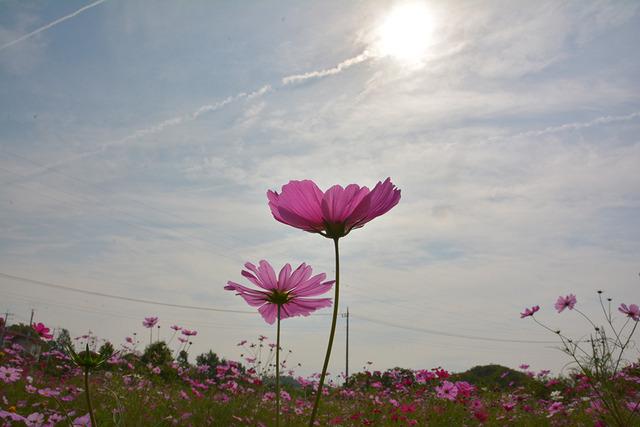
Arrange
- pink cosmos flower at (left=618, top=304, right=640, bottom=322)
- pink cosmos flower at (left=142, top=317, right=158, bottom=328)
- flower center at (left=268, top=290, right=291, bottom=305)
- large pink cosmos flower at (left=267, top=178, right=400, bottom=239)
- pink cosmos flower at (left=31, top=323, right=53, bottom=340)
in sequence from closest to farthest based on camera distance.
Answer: large pink cosmos flower at (left=267, top=178, right=400, bottom=239), flower center at (left=268, top=290, right=291, bottom=305), pink cosmos flower at (left=31, top=323, right=53, bottom=340), pink cosmos flower at (left=618, top=304, right=640, bottom=322), pink cosmos flower at (left=142, top=317, right=158, bottom=328)

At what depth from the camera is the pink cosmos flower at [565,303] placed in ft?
14.4

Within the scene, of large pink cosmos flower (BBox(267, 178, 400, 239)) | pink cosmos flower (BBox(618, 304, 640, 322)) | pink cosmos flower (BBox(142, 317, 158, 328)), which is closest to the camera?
Result: large pink cosmos flower (BBox(267, 178, 400, 239))

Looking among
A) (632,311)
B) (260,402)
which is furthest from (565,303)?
(260,402)

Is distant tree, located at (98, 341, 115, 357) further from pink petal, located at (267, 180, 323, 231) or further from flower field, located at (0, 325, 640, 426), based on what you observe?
flower field, located at (0, 325, 640, 426)

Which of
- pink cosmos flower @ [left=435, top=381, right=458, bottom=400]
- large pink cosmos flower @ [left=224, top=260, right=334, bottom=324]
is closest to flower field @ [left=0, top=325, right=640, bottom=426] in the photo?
pink cosmos flower @ [left=435, top=381, right=458, bottom=400]

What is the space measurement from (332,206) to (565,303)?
14.4 feet

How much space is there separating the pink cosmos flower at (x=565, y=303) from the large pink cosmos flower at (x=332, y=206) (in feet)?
13.4

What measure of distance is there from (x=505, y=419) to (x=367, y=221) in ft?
15.3

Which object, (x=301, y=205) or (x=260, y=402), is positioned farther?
(x=260, y=402)

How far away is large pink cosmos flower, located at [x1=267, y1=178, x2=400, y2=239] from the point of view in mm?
785

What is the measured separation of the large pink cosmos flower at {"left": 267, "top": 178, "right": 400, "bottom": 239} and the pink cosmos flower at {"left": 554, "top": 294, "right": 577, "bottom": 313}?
13.4 feet

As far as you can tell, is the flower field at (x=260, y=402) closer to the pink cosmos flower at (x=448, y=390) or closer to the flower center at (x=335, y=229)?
the pink cosmos flower at (x=448, y=390)

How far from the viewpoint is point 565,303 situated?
453 cm

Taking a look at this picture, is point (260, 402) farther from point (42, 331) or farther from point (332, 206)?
point (332, 206)
